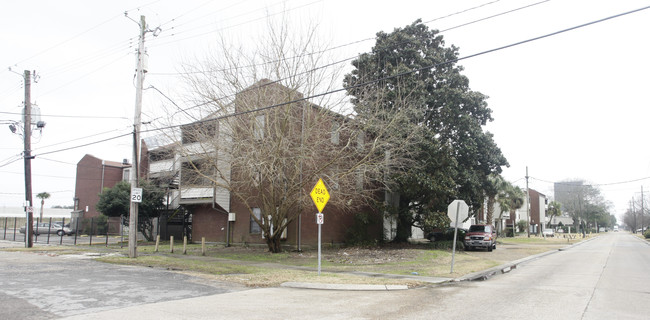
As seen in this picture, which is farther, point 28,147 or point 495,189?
point 495,189

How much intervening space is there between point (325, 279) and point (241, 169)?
8531 mm

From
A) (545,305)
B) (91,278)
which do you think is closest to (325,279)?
(545,305)

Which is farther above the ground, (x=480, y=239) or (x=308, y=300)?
(x=308, y=300)

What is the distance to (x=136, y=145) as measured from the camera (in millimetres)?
Result: 19078

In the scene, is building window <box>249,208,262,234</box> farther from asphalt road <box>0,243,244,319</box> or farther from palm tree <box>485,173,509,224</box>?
palm tree <box>485,173,509,224</box>

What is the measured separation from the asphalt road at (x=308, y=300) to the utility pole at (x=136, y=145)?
16.9 feet

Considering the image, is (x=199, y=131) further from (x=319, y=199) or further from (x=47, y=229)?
(x=47, y=229)

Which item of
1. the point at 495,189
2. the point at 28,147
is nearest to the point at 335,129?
the point at 28,147

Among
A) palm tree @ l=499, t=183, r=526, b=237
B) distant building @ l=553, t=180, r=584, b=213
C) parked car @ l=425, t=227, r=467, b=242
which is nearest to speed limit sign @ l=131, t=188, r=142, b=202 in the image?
parked car @ l=425, t=227, r=467, b=242

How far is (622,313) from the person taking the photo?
27.5 ft

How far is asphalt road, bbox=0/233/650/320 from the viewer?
7941 mm

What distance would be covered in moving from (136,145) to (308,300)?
13.1 m

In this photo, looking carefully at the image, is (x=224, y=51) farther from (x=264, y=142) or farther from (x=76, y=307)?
(x=76, y=307)

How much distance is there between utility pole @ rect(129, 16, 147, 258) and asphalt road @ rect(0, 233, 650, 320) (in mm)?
5152
